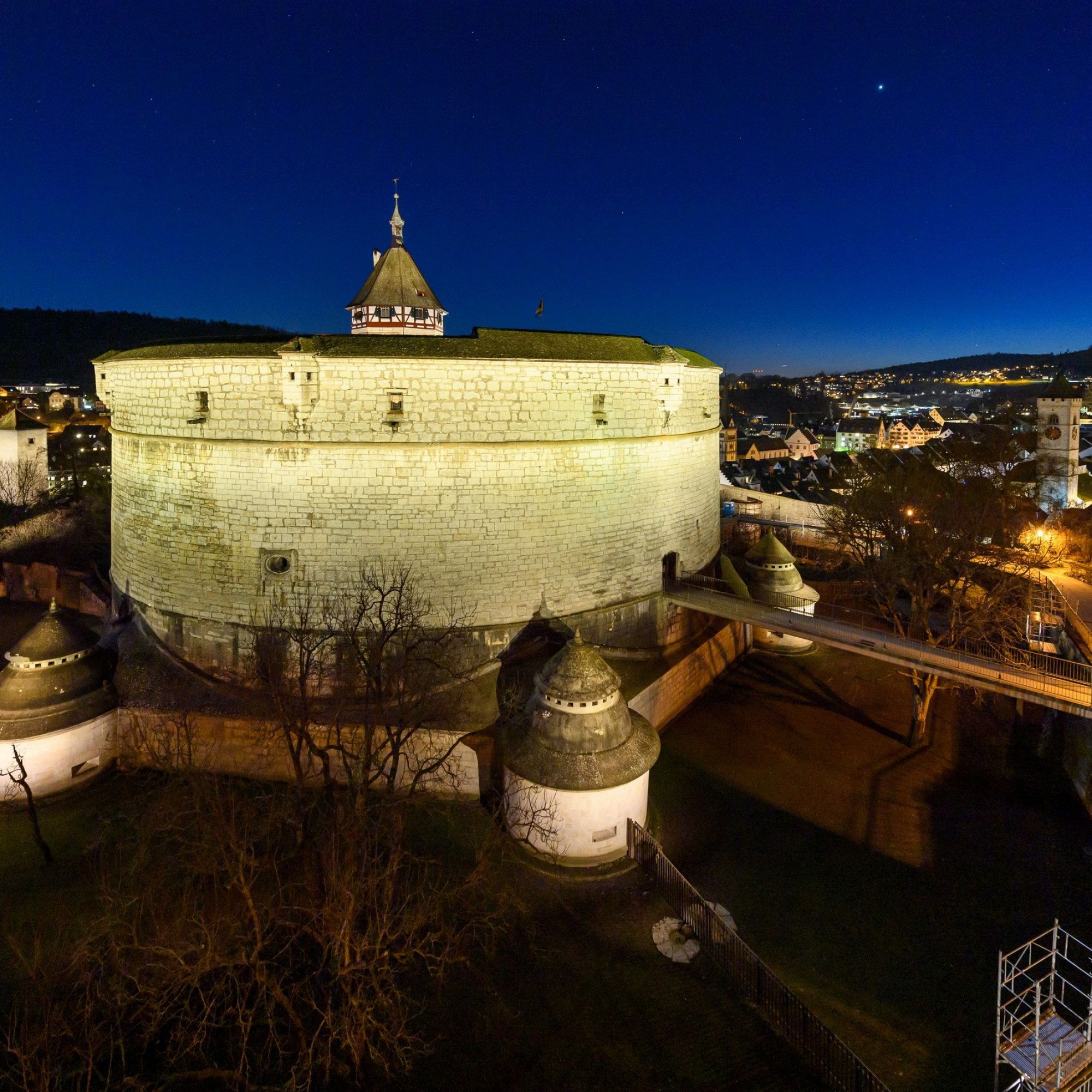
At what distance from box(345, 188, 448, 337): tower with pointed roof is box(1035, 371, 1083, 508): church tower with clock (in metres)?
30.8

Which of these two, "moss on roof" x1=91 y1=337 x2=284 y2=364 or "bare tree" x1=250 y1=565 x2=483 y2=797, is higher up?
"moss on roof" x1=91 y1=337 x2=284 y2=364

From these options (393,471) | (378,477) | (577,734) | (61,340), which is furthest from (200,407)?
(61,340)

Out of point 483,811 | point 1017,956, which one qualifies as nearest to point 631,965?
point 483,811

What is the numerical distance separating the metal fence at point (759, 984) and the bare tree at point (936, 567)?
7.81 metres

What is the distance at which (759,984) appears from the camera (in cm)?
987

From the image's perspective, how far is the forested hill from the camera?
87.8 meters

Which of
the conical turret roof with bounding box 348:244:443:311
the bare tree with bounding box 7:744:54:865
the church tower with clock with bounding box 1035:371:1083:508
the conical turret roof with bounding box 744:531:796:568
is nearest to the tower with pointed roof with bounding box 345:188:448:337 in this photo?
the conical turret roof with bounding box 348:244:443:311

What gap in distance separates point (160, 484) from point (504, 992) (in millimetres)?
12737

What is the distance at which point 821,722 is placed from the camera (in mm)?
18078

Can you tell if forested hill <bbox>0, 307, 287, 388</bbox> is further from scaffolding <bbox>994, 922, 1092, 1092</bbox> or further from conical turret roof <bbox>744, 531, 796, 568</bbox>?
scaffolding <bbox>994, 922, 1092, 1092</bbox>

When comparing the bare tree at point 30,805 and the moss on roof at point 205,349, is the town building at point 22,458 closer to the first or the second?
the moss on roof at point 205,349

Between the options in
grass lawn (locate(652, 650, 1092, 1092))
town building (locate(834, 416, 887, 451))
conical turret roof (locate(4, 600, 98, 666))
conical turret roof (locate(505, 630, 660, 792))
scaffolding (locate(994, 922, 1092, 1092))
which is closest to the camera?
scaffolding (locate(994, 922, 1092, 1092))

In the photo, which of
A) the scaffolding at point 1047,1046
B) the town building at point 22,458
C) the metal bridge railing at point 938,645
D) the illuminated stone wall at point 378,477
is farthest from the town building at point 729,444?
the scaffolding at point 1047,1046

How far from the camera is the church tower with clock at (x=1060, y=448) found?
34344 mm
